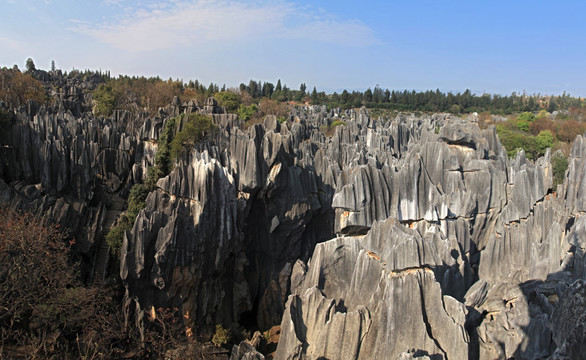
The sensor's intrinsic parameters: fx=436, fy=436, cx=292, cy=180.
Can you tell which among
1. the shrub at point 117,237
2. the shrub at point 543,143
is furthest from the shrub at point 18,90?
the shrub at point 543,143

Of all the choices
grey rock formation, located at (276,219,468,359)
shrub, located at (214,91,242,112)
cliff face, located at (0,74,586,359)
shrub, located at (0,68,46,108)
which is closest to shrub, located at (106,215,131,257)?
cliff face, located at (0,74,586,359)

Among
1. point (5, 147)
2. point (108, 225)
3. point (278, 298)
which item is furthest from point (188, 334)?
point (5, 147)

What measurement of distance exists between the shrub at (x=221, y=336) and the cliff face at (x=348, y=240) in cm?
72

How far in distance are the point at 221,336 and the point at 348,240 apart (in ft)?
21.3

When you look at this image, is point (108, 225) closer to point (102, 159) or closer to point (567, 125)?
point (102, 159)

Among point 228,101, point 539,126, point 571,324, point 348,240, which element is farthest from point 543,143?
point 571,324

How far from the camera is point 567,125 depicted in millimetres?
48312

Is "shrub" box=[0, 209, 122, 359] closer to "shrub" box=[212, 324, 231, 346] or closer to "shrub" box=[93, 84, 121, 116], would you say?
"shrub" box=[212, 324, 231, 346]

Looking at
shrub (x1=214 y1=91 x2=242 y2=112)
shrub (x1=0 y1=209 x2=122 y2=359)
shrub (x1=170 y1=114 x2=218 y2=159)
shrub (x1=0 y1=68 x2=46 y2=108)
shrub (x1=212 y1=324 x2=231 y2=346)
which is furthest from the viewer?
shrub (x1=214 y1=91 x2=242 y2=112)

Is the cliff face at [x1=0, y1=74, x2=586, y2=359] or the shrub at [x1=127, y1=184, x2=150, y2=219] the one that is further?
the shrub at [x1=127, y1=184, x2=150, y2=219]

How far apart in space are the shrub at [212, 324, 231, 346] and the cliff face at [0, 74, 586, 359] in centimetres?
72

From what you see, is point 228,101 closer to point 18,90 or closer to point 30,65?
point 18,90

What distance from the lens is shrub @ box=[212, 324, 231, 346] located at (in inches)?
576

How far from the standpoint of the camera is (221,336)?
48.4ft
